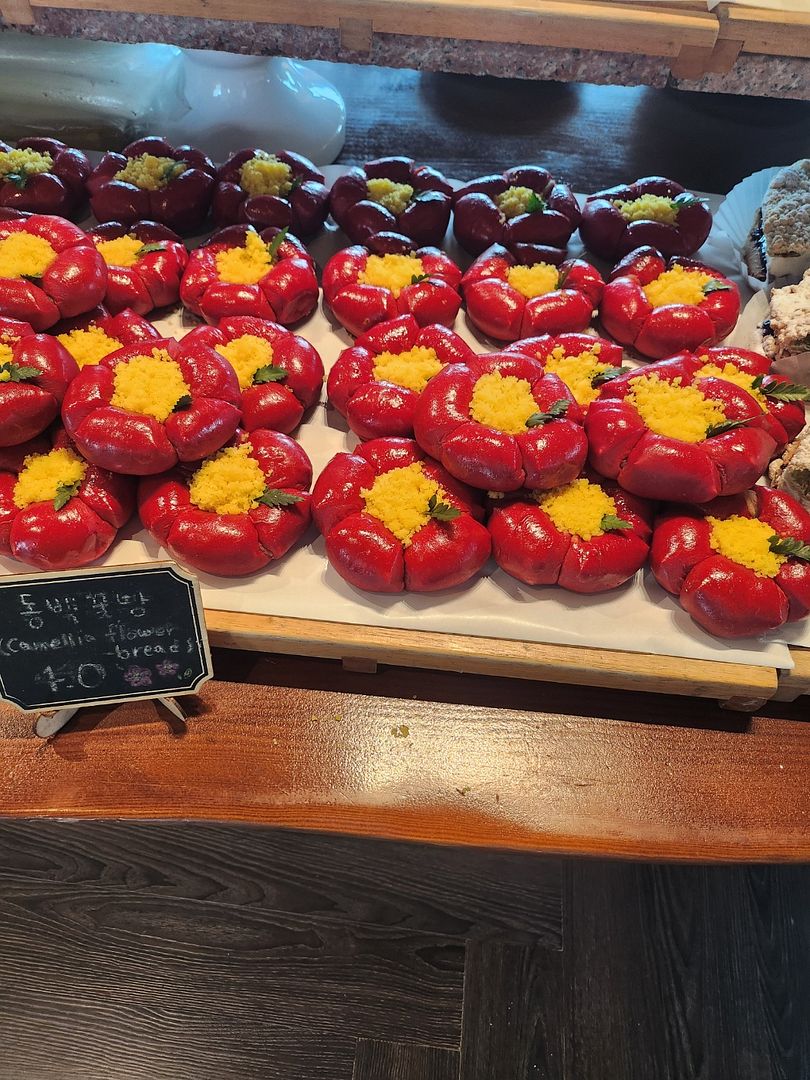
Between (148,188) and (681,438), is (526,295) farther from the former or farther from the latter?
(148,188)

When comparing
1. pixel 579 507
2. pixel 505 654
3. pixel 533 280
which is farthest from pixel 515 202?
pixel 505 654

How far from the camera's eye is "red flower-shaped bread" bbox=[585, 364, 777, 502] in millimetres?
1321

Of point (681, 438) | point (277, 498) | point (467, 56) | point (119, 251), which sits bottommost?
point (277, 498)

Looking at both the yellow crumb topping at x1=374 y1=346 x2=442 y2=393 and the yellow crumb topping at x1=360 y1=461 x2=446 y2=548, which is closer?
the yellow crumb topping at x1=360 y1=461 x2=446 y2=548

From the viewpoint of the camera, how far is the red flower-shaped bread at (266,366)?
1462 mm

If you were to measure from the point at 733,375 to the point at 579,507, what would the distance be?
0.41 metres

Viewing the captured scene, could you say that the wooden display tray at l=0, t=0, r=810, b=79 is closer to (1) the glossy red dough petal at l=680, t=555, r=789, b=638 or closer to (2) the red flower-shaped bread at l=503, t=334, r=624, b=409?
(2) the red flower-shaped bread at l=503, t=334, r=624, b=409

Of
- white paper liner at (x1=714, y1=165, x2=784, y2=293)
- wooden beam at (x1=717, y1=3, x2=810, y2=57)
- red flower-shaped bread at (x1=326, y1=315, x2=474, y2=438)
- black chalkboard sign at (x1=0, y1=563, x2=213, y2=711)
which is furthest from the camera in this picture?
white paper liner at (x1=714, y1=165, x2=784, y2=293)

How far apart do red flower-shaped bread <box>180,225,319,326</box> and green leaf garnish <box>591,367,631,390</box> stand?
62 cm

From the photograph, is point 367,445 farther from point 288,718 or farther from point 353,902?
point 353,902

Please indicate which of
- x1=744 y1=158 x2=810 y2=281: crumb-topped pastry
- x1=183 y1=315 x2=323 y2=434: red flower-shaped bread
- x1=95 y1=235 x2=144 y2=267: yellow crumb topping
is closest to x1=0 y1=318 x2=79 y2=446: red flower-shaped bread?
x1=183 y1=315 x2=323 y2=434: red flower-shaped bread

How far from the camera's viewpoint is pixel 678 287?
5.62ft

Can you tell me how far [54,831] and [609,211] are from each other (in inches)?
78.2

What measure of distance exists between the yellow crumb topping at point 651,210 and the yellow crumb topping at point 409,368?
660mm
